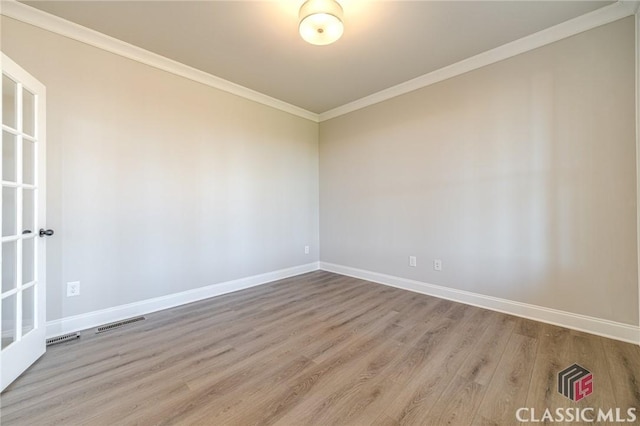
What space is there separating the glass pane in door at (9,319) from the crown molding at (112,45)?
215 cm

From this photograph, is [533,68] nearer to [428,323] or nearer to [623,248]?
[623,248]

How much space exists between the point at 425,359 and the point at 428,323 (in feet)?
2.00

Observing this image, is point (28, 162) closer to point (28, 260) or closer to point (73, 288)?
point (28, 260)

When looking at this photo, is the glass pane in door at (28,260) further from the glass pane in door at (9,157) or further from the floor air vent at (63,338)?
the floor air vent at (63,338)

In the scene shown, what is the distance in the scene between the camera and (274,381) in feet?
5.22

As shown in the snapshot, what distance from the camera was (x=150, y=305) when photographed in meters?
2.62

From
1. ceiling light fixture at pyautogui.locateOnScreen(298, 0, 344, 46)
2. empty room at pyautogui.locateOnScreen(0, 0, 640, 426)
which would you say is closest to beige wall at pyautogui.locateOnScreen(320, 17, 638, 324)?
empty room at pyautogui.locateOnScreen(0, 0, 640, 426)

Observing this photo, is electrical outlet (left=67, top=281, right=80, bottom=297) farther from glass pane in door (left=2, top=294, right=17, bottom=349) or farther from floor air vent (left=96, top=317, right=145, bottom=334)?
glass pane in door (left=2, top=294, right=17, bottom=349)

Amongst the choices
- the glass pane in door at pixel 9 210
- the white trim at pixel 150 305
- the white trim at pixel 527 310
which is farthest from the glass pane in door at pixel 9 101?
the white trim at pixel 527 310

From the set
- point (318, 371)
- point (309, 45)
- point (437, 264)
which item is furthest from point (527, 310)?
point (309, 45)

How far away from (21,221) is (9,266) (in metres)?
0.30

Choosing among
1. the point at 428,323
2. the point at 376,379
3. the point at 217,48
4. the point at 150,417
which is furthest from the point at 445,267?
the point at 217,48

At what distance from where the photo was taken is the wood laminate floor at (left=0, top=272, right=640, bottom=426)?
1.35m

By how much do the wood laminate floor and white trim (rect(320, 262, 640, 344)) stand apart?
9 cm
